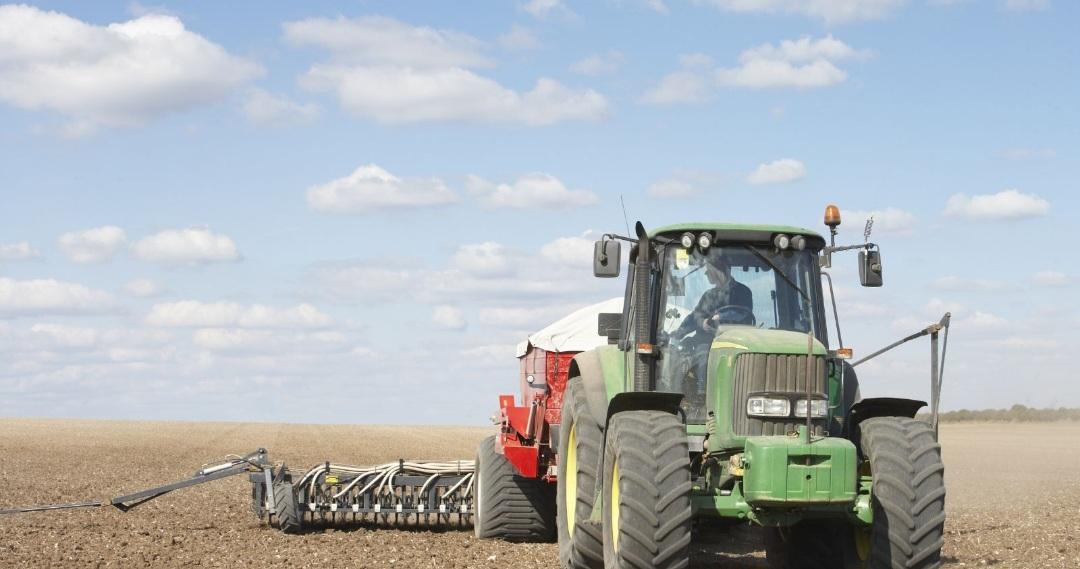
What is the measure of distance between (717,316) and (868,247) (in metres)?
1.28

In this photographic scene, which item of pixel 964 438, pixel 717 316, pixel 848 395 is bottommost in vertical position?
pixel 964 438

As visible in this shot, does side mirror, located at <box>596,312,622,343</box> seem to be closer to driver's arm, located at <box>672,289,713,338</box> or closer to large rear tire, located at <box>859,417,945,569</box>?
driver's arm, located at <box>672,289,713,338</box>

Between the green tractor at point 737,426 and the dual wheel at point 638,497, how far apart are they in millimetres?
11

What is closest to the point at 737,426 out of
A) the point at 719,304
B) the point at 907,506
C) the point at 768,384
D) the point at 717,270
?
the point at 768,384

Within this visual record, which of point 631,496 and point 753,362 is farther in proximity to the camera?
point 753,362

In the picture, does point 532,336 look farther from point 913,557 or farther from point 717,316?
point 913,557

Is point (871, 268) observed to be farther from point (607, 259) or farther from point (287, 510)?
point (287, 510)

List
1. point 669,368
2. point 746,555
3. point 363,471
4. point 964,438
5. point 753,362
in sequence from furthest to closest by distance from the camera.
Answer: point 964,438, point 363,471, point 746,555, point 669,368, point 753,362

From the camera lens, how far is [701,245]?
1018 cm

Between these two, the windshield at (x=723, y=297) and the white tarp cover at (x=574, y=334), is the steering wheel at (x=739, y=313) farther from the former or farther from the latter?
the white tarp cover at (x=574, y=334)

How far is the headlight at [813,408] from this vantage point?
936 cm

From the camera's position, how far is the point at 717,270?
33.7ft

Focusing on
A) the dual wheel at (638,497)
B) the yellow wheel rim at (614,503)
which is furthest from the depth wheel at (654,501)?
the yellow wheel rim at (614,503)

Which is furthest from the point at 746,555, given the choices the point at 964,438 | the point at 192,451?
the point at 964,438
